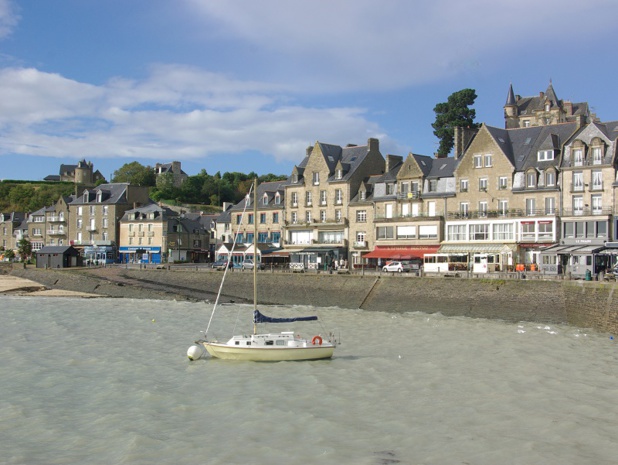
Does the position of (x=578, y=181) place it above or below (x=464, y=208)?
above

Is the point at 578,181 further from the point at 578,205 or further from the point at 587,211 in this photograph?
the point at 587,211

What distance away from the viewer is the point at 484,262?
52.3 m

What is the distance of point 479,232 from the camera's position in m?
57.4

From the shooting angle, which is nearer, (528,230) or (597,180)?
(597,180)

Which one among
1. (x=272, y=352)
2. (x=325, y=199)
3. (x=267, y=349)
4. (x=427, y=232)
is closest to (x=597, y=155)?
(x=427, y=232)

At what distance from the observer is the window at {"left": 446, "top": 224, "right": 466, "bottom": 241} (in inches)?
2311

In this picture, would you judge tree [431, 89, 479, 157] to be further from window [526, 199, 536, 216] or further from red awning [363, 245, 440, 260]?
window [526, 199, 536, 216]

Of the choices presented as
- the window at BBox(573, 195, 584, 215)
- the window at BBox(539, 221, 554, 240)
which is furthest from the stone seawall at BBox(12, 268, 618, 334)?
the window at BBox(573, 195, 584, 215)

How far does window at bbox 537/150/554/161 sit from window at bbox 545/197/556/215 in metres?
3.60

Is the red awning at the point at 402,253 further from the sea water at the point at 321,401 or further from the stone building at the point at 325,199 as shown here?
the sea water at the point at 321,401

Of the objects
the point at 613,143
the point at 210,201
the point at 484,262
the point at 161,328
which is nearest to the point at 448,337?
the point at 161,328

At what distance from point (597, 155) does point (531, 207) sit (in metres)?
6.43

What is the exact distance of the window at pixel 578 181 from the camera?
51625 millimetres

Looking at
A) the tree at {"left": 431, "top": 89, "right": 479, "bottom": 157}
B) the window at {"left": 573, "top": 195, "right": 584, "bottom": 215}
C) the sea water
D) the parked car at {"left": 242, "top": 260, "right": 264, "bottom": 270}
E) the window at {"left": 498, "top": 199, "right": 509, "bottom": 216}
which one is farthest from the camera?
the tree at {"left": 431, "top": 89, "right": 479, "bottom": 157}
